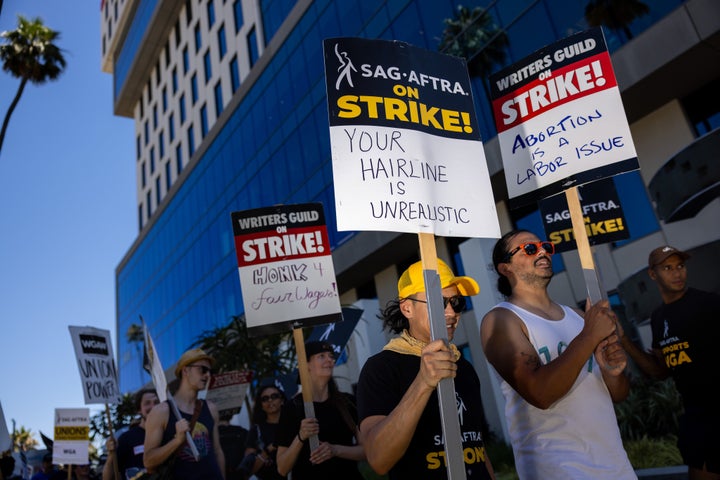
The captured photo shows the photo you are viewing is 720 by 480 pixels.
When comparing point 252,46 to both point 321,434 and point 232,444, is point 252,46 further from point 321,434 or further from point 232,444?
point 321,434

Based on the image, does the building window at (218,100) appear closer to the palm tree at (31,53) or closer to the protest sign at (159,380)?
the palm tree at (31,53)

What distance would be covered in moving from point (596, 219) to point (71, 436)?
27.8ft

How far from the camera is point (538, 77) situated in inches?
135

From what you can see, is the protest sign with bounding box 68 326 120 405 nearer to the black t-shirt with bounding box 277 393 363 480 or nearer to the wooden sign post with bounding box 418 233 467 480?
the black t-shirt with bounding box 277 393 363 480

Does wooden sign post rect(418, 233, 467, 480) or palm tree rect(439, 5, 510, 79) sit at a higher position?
palm tree rect(439, 5, 510, 79)

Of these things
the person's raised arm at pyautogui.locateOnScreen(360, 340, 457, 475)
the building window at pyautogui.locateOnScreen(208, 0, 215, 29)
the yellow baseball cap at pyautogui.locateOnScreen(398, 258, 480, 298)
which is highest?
the building window at pyautogui.locateOnScreen(208, 0, 215, 29)

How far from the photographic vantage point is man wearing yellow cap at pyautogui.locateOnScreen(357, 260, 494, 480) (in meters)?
2.30

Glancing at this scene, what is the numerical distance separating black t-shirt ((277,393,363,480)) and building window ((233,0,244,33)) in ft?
97.0

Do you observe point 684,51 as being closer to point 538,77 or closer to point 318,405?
point 538,77

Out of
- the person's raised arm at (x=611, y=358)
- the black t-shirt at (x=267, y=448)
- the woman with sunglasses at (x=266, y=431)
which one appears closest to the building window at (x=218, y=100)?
the black t-shirt at (x=267, y=448)

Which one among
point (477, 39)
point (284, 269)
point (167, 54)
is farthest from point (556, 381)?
point (167, 54)

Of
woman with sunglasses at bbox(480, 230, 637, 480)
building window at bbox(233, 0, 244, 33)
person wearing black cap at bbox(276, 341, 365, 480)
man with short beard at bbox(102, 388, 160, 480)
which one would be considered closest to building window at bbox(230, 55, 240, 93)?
building window at bbox(233, 0, 244, 33)

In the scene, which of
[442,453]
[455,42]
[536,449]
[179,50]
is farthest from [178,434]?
[179,50]

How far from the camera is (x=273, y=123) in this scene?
26203 millimetres
